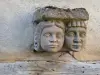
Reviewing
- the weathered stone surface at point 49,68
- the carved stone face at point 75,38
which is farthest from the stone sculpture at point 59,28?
the weathered stone surface at point 49,68

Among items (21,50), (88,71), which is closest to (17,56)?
(21,50)

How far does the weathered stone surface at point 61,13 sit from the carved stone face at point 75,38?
7cm

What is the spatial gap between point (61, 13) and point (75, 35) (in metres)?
0.15

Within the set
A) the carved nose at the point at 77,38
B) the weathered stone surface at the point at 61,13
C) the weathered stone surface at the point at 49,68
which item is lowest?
the weathered stone surface at the point at 49,68

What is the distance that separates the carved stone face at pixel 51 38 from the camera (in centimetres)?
172

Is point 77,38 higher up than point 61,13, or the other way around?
point 61,13

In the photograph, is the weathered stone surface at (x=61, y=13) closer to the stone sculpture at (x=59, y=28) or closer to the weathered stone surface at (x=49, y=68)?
the stone sculpture at (x=59, y=28)

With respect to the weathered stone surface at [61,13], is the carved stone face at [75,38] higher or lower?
lower

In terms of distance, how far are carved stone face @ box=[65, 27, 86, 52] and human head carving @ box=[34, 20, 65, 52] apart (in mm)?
42

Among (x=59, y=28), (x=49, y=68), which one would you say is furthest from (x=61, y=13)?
(x=49, y=68)

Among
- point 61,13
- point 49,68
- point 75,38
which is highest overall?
point 61,13

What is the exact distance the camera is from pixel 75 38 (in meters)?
1.77

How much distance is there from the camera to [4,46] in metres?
1.83

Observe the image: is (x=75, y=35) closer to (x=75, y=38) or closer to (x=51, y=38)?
(x=75, y=38)
